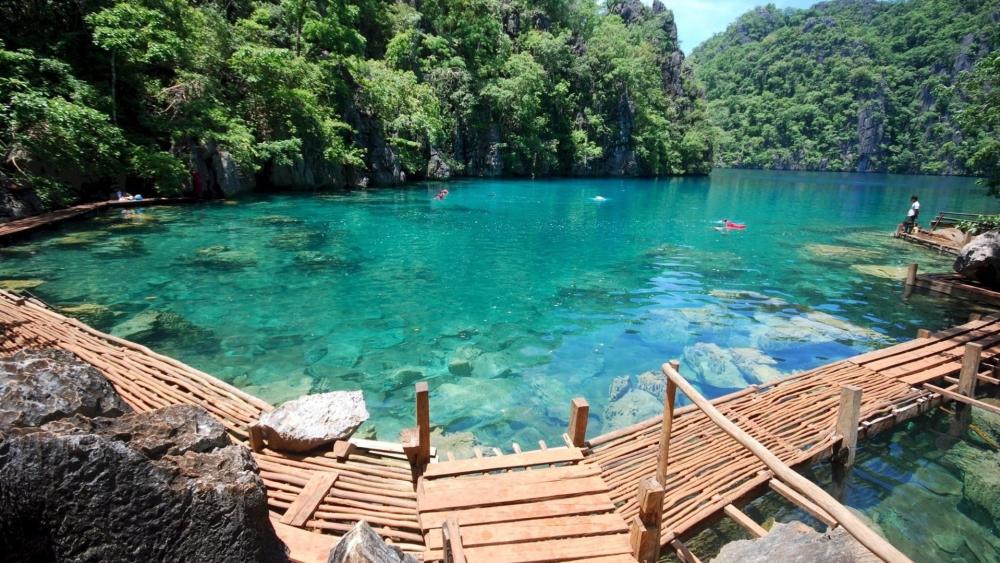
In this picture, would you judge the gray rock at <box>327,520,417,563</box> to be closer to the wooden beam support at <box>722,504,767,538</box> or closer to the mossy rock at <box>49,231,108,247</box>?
the wooden beam support at <box>722,504,767,538</box>

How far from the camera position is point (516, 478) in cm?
524

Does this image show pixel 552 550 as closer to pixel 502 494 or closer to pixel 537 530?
pixel 537 530

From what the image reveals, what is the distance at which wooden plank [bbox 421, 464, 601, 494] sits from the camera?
Answer: 5.10 m

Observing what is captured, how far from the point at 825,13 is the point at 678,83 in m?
117

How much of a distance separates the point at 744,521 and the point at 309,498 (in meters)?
4.37

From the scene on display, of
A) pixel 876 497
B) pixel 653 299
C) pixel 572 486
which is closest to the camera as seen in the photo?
pixel 572 486

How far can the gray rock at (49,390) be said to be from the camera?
2.94 metres

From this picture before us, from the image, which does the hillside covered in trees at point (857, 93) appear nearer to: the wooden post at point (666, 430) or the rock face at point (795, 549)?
the wooden post at point (666, 430)

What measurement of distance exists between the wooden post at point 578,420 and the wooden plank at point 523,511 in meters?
0.84

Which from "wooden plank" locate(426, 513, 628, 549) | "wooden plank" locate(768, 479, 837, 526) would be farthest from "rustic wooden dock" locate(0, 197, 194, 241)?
"wooden plank" locate(768, 479, 837, 526)

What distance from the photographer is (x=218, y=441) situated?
3.57 metres

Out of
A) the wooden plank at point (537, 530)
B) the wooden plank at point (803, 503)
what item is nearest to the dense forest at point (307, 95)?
the wooden plank at point (537, 530)

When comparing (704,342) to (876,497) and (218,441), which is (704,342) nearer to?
(876,497)

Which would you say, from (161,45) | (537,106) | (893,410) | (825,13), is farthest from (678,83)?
(825,13)
